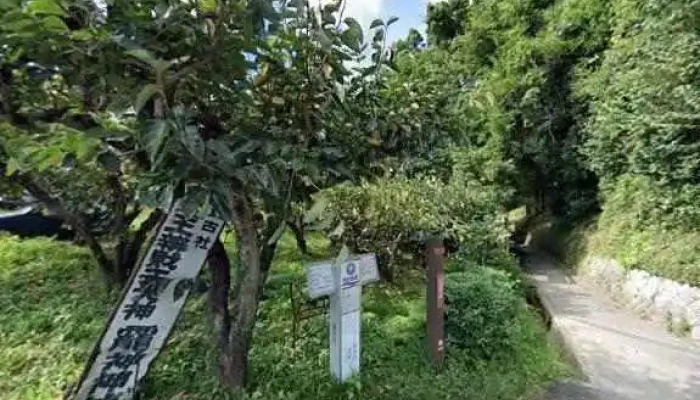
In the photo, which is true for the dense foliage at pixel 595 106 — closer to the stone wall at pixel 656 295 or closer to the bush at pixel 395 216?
the stone wall at pixel 656 295

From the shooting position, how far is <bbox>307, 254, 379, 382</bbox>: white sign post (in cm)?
329

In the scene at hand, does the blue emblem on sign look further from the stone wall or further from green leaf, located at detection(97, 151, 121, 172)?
the stone wall

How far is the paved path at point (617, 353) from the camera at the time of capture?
14.0ft

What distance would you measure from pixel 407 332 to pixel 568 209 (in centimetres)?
825

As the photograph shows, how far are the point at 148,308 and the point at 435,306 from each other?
2075 millimetres

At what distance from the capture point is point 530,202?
44.4 feet

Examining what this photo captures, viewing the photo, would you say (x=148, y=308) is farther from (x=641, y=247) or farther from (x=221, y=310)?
(x=641, y=247)

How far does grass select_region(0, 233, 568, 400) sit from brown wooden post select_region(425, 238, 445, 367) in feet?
0.33

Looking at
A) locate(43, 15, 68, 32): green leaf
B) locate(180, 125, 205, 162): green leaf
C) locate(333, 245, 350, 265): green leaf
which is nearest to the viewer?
locate(43, 15, 68, 32): green leaf

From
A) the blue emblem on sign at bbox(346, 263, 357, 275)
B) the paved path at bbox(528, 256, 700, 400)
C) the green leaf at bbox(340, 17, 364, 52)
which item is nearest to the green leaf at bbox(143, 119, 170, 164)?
the green leaf at bbox(340, 17, 364, 52)

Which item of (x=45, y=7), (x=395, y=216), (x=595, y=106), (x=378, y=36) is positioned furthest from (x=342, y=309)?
(x=595, y=106)

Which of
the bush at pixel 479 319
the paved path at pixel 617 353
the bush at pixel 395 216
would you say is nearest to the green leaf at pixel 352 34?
the bush at pixel 395 216

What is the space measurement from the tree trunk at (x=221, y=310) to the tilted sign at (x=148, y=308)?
0.50 ft

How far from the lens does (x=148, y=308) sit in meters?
3.05
